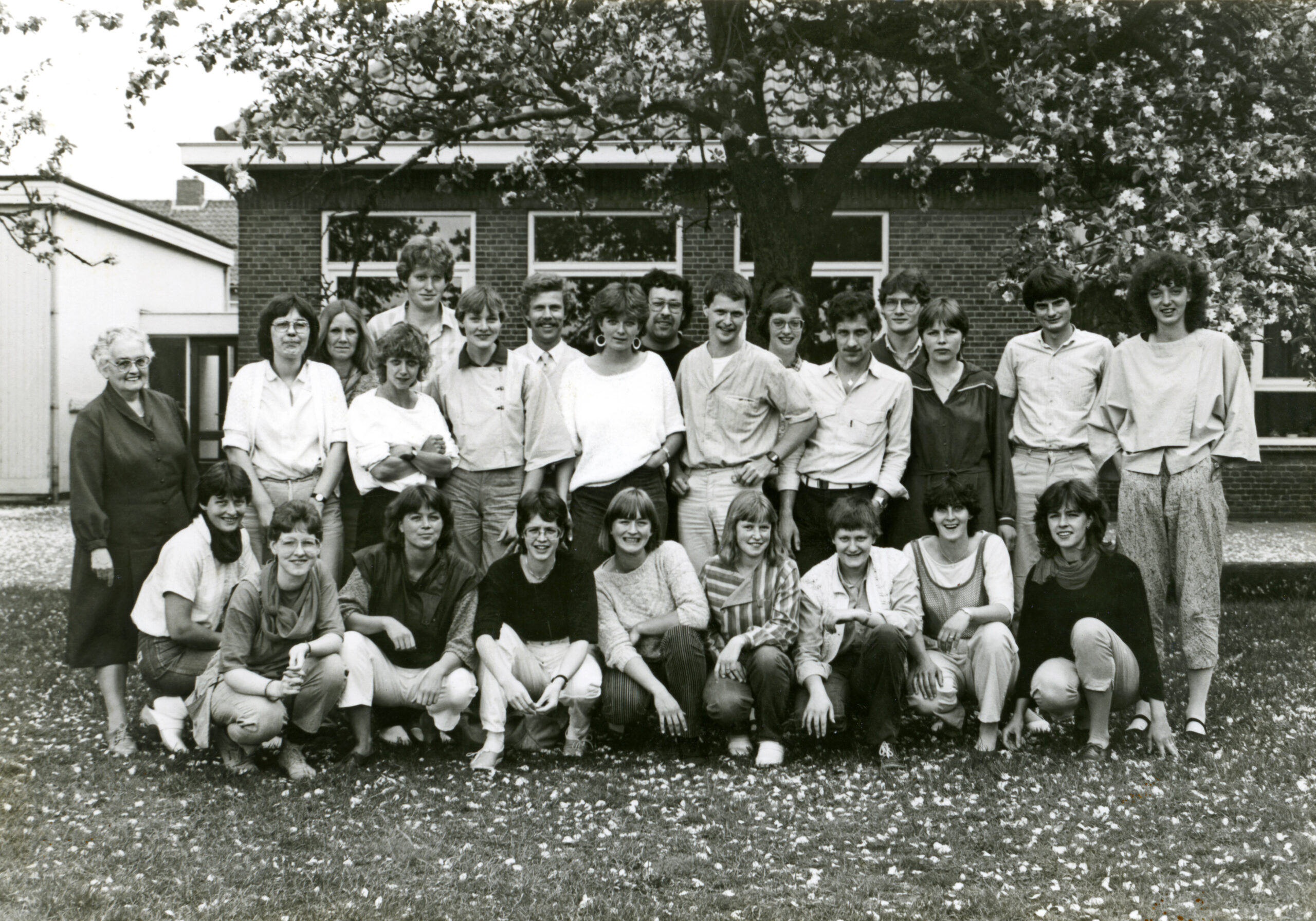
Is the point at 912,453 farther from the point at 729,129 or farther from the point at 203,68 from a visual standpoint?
the point at 203,68

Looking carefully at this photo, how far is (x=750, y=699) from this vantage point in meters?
4.89

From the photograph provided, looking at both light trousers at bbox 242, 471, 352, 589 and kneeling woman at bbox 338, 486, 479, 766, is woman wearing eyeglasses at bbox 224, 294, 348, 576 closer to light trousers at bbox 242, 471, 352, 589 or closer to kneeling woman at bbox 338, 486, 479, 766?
light trousers at bbox 242, 471, 352, 589

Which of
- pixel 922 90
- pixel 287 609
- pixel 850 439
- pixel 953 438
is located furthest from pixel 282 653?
pixel 922 90

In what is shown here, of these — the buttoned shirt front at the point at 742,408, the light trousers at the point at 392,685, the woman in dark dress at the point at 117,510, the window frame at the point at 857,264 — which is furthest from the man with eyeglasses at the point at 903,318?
the window frame at the point at 857,264

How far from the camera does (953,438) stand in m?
5.36

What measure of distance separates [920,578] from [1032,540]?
606mm

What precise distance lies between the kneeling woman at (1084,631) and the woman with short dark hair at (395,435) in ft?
8.52

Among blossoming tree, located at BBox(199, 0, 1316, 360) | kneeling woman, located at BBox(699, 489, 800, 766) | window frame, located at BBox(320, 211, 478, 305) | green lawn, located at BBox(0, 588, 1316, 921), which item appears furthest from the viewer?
window frame, located at BBox(320, 211, 478, 305)

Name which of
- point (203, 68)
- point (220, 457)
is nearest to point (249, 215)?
point (220, 457)

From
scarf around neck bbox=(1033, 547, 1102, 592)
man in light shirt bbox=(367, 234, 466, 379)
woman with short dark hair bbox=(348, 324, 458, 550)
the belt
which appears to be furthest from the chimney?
scarf around neck bbox=(1033, 547, 1102, 592)

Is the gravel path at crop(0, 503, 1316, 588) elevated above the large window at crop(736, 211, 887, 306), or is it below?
below

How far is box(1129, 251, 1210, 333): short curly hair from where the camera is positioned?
512cm

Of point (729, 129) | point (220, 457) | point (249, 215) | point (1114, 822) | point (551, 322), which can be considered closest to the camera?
point (1114, 822)

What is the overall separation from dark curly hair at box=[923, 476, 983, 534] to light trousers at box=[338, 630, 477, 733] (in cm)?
207
